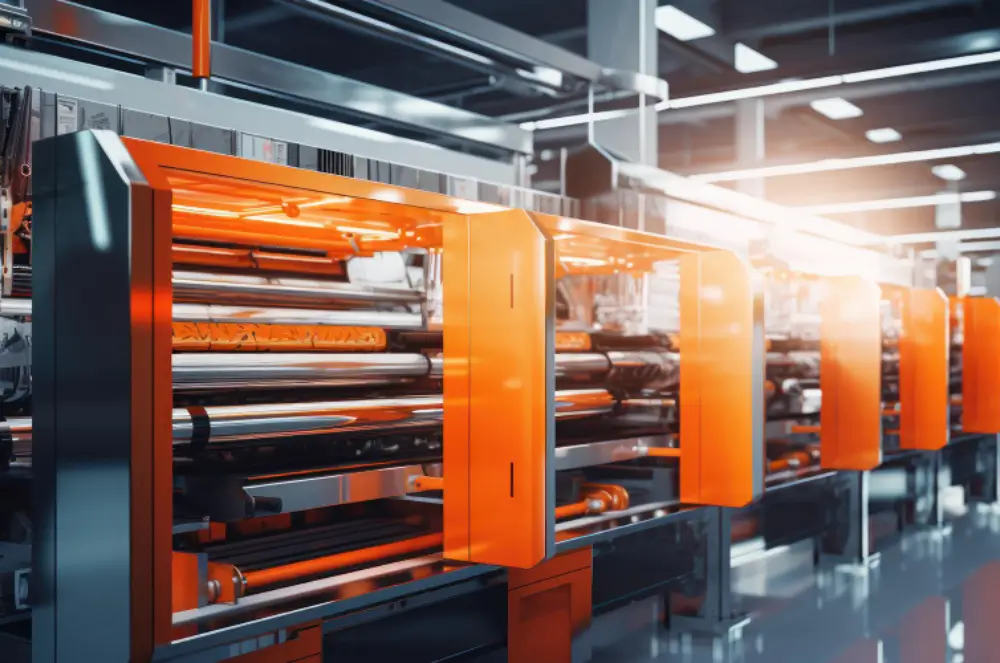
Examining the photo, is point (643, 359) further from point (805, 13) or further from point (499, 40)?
point (805, 13)

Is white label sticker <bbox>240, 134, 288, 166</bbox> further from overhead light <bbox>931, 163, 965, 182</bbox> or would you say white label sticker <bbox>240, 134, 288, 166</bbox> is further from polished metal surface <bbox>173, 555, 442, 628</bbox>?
overhead light <bbox>931, 163, 965, 182</bbox>

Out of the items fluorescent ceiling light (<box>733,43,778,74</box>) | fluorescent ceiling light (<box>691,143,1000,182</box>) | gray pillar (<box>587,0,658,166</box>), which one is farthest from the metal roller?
fluorescent ceiling light (<box>691,143,1000,182</box>)

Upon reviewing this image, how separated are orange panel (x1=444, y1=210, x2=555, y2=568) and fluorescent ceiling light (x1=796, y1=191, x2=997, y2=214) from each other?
361 inches

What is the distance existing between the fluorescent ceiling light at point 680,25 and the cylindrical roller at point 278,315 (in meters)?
4.03

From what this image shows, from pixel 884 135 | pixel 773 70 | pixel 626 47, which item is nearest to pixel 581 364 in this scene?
pixel 626 47

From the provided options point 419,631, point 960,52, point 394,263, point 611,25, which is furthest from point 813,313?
point 419,631

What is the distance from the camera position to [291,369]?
244 centimetres

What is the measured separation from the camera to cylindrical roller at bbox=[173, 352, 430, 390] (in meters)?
2.23

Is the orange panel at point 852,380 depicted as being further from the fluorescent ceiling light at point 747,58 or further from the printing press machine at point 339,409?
the fluorescent ceiling light at point 747,58

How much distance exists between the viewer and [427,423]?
276cm

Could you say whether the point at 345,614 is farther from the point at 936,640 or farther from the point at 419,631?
the point at 936,640

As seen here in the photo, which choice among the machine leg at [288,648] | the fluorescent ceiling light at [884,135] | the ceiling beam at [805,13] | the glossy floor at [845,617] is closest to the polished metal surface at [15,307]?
the machine leg at [288,648]

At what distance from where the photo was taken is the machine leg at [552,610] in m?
2.95

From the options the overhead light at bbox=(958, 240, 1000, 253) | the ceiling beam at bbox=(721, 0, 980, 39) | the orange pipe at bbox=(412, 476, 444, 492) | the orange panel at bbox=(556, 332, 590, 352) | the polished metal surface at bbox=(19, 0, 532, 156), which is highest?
the ceiling beam at bbox=(721, 0, 980, 39)
